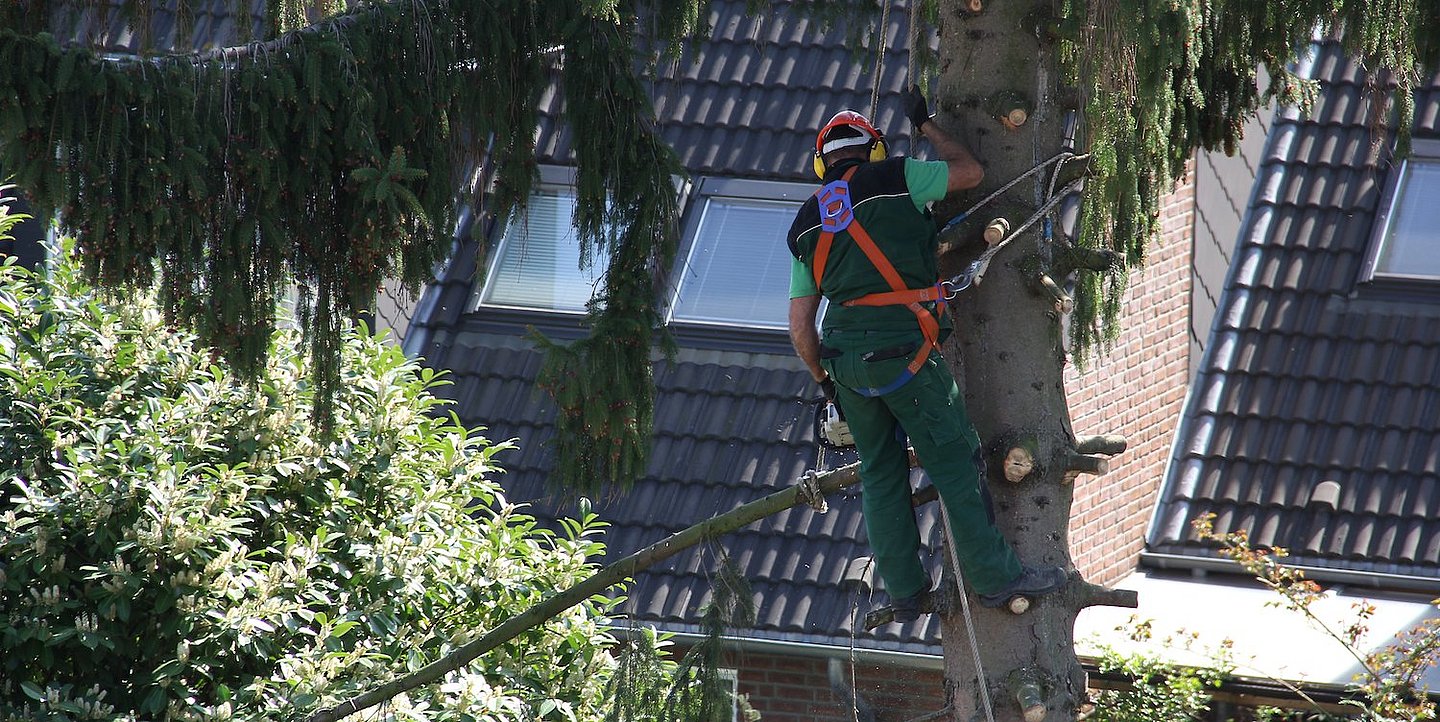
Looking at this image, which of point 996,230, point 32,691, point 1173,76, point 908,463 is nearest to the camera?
point 996,230

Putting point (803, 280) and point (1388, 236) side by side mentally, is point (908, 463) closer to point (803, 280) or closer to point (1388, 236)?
point (803, 280)

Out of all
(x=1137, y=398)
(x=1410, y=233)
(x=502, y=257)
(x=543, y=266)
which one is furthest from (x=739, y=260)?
(x=1410, y=233)

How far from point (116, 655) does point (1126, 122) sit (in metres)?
4.29

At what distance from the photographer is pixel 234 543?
6305 millimetres

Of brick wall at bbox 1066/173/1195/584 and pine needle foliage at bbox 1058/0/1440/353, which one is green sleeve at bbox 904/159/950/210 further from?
brick wall at bbox 1066/173/1195/584

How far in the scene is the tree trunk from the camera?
4918 millimetres

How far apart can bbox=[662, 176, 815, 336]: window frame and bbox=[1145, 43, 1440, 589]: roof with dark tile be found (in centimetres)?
255

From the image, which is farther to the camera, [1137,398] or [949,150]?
[1137,398]

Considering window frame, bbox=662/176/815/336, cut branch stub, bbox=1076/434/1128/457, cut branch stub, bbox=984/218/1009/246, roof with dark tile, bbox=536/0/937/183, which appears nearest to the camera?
cut branch stub, bbox=984/218/1009/246

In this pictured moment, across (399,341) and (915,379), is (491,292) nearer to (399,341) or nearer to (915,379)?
(399,341)

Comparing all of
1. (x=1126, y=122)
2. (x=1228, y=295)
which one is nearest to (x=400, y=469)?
(x=1126, y=122)

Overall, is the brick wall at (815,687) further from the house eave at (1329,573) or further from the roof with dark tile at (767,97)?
the roof with dark tile at (767,97)

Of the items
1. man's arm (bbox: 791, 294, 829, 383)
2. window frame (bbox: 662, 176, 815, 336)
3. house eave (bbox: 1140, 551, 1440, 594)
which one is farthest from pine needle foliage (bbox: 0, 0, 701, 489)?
house eave (bbox: 1140, 551, 1440, 594)

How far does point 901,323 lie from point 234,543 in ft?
9.46
